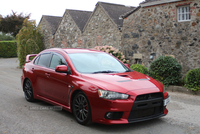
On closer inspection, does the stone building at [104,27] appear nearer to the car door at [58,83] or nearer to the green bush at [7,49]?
the car door at [58,83]

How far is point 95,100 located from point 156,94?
1268 mm

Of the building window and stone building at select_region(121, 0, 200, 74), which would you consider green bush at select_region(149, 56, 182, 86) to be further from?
the building window

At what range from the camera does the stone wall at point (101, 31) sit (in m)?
16.0

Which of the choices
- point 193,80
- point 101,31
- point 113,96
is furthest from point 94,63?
point 101,31

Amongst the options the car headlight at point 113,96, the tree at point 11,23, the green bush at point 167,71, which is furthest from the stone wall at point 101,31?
the tree at point 11,23

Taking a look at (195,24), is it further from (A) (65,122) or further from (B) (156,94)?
(A) (65,122)

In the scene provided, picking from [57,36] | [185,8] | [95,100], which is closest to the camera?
[95,100]

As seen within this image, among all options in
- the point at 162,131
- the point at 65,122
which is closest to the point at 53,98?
the point at 65,122

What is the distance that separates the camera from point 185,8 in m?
11.8

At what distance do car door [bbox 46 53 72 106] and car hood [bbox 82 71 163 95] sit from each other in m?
0.58

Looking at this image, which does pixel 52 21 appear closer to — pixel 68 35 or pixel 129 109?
pixel 68 35

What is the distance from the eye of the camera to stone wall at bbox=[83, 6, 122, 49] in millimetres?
15976

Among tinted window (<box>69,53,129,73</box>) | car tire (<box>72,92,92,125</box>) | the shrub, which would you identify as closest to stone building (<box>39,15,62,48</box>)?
the shrub

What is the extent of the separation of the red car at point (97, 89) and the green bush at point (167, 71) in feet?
15.2
